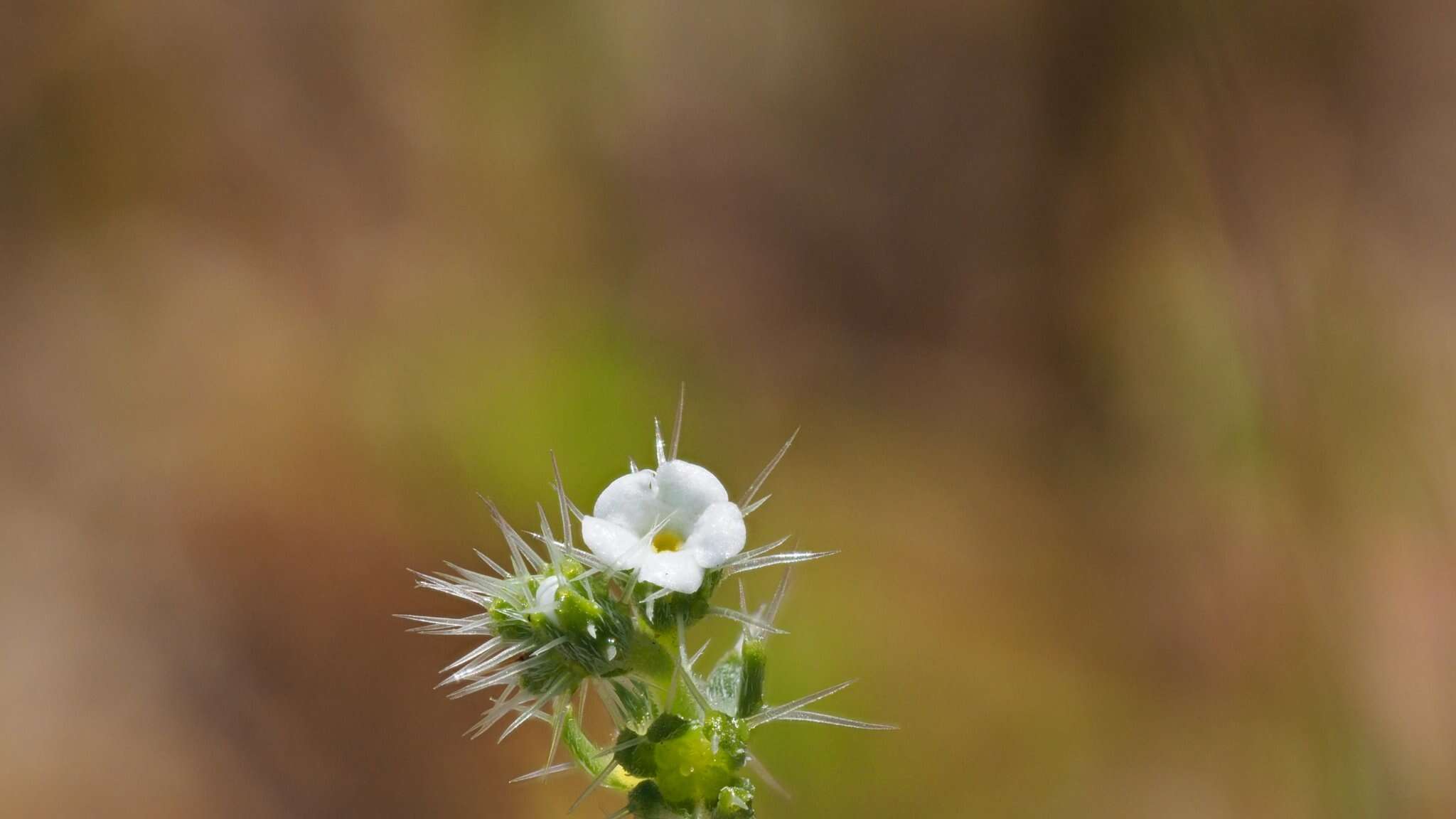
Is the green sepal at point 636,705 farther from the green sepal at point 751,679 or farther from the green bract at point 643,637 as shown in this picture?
the green sepal at point 751,679

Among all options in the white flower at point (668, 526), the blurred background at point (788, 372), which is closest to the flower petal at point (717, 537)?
the white flower at point (668, 526)

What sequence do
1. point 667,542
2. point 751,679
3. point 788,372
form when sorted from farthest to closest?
point 788,372 < point 667,542 < point 751,679

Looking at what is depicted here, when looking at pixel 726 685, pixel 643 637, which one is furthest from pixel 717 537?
pixel 726 685

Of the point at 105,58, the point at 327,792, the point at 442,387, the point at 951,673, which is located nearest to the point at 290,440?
the point at 442,387

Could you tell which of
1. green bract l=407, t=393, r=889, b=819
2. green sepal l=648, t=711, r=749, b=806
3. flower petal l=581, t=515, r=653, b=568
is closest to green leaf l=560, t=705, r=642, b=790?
green bract l=407, t=393, r=889, b=819

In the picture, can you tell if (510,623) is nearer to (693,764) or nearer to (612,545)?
(612,545)

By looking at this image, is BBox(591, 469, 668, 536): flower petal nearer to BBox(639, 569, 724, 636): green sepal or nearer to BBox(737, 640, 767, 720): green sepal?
BBox(639, 569, 724, 636): green sepal

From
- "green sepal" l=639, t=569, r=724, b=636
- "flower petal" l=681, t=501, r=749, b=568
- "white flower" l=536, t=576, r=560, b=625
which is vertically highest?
"flower petal" l=681, t=501, r=749, b=568
